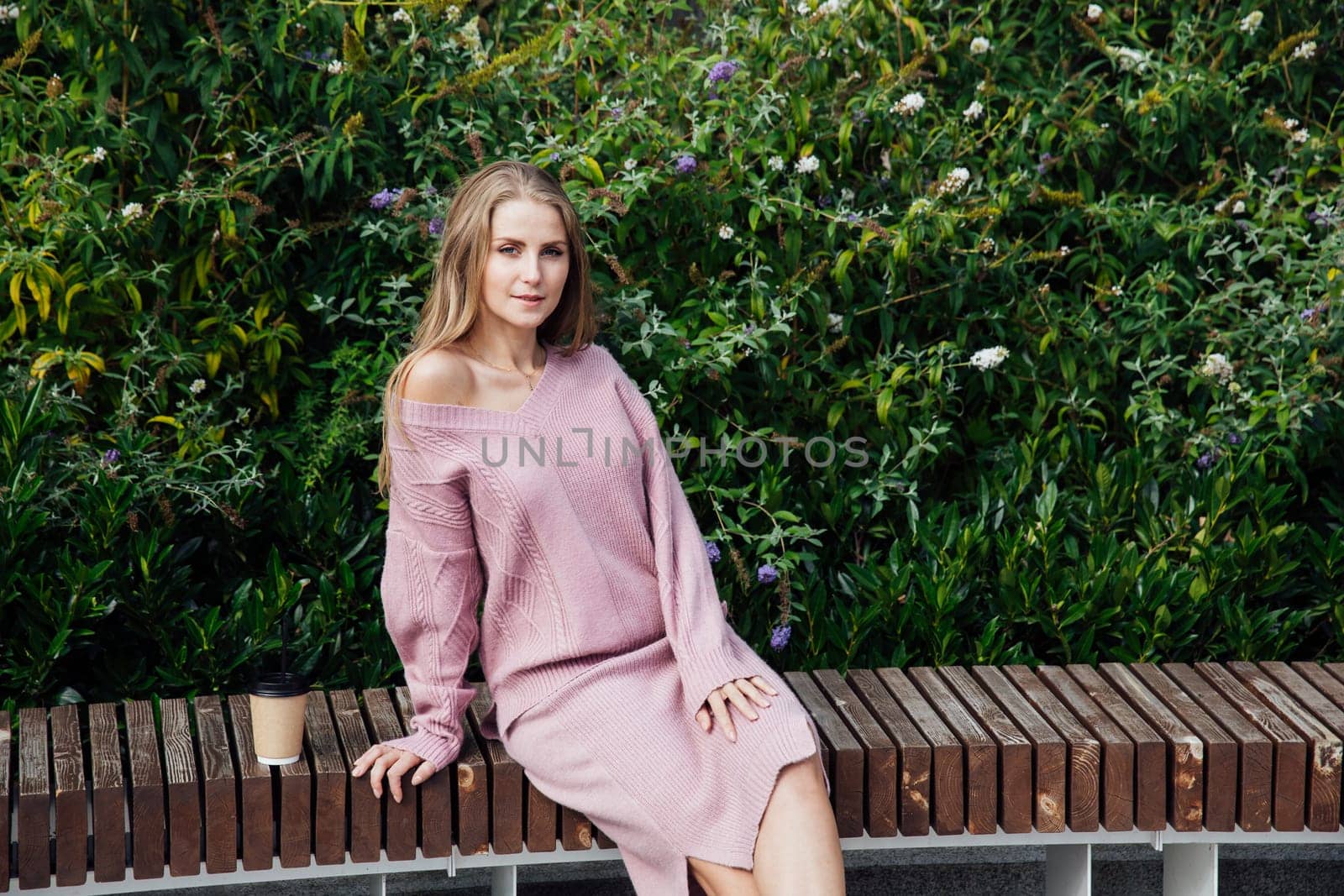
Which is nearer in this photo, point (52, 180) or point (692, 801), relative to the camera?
point (692, 801)

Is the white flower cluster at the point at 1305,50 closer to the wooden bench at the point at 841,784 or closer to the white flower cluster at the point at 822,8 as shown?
the white flower cluster at the point at 822,8

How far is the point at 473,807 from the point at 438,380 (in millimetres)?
755

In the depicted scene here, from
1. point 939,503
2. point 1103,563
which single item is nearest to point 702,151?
point 939,503

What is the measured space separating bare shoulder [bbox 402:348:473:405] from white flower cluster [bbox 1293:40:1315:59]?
2.77 m

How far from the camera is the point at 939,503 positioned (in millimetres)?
3547

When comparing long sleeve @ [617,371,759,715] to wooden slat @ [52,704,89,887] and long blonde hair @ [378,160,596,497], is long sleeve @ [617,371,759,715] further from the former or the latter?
wooden slat @ [52,704,89,887]

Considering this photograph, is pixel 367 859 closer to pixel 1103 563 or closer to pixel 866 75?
pixel 1103 563

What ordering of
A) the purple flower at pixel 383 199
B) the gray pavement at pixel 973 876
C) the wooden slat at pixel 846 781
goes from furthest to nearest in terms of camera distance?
the purple flower at pixel 383 199, the gray pavement at pixel 973 876, the wooden slat at pixel 846 781

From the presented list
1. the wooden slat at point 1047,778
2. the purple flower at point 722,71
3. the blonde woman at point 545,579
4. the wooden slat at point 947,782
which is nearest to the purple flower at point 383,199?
the purple flower at point 722,71

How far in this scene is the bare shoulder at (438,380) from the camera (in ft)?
8.26

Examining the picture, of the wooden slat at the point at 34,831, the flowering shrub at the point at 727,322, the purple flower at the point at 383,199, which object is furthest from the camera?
the purple flower at the point at 383,199

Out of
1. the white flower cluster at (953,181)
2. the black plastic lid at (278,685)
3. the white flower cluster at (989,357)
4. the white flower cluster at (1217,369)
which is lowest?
the black plastic lid at (278,685)

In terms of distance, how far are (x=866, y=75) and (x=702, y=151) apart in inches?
27.7

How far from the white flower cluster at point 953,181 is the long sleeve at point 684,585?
1.26 meters
